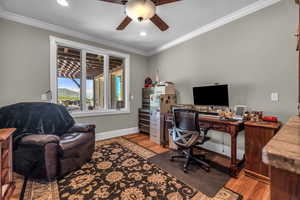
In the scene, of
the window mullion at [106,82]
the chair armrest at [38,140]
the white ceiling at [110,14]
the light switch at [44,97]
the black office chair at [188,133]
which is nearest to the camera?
the chair armrest at [38,140]

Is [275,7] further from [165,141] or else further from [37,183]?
[37,183]

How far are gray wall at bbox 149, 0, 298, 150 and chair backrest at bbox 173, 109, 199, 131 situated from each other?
999 mm

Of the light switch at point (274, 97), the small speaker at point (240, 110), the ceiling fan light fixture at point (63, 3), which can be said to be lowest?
the small speaker at point (240, 110)

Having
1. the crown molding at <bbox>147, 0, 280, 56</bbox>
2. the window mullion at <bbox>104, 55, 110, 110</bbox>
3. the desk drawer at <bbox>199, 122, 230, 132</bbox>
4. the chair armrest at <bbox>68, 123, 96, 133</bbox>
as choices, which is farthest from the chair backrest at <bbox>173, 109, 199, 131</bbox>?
the window mullion at <bbox>104, 55, 110, 110</bbox>

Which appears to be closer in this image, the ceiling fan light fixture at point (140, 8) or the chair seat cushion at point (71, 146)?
the ceiling fan light fixture at point (140, 8)

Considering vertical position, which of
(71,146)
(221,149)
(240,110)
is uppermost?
(240,110)

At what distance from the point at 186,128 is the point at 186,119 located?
0.50 feet

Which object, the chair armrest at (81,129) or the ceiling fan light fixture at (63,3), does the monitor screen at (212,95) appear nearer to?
the chair armrest at (81,129)

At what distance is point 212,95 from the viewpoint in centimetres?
254

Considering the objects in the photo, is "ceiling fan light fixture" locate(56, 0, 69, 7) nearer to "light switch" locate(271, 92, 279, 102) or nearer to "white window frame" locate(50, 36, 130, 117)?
"white window frame" locate(50, 36, 130, 117)

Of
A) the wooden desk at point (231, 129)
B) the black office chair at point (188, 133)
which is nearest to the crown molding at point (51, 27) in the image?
the black office chair at point (188, 133)

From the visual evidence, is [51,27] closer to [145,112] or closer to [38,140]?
[38,140]

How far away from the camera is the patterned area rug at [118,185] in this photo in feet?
5.03

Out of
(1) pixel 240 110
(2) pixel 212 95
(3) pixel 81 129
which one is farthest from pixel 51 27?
(1) pixel 240 110
